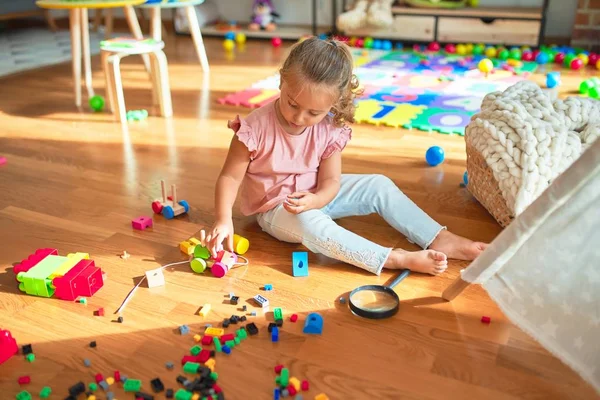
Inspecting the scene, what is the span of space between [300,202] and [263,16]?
3163mm

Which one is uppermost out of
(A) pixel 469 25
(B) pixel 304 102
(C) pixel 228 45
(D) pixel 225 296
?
(B) pixel 304 102

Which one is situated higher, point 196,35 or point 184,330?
point 196,35

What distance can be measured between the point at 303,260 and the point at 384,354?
0.35 metres

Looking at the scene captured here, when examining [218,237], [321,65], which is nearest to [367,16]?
[321,65]

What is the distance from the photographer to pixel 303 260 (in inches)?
56.2

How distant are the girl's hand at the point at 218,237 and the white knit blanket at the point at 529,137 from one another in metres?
0.68

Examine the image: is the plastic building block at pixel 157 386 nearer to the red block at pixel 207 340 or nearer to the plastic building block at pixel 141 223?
the red block at pixel 207 340

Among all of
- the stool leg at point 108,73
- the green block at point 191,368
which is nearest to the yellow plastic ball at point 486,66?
the stool leg at point 108,73

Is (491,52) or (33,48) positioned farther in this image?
(33,48)

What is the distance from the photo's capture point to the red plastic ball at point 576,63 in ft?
10.3

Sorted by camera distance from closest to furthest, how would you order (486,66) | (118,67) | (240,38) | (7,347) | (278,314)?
(7,347) → (278,314) → (118,67) → (486,66) → (240,38)

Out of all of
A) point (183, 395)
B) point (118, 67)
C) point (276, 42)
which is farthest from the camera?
point (276, 42)

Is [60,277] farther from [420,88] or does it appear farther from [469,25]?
[469,25]

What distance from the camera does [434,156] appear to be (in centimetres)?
200
